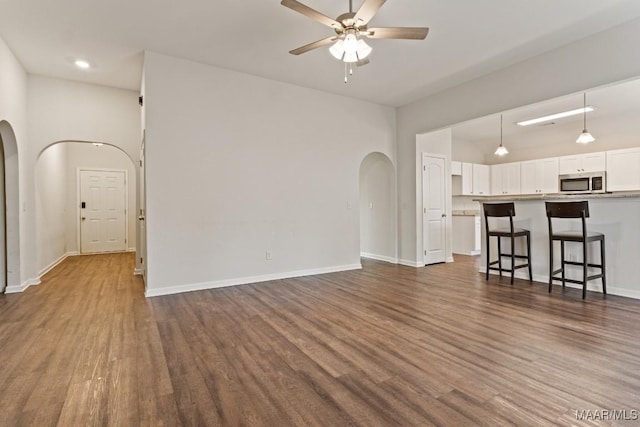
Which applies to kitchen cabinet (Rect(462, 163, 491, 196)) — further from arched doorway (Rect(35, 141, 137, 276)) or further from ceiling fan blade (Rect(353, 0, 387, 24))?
arched doorway (Rect(35, 141, 137, 276))

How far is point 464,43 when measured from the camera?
3.75 metres

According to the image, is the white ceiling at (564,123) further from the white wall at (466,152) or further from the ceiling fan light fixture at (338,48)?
the ceiling fan light fixture at (338,48)

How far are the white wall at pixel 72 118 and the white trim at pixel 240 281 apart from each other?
2232 mm

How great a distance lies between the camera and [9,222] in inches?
165

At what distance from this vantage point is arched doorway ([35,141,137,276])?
5444 mm

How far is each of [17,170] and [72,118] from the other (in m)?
1.08

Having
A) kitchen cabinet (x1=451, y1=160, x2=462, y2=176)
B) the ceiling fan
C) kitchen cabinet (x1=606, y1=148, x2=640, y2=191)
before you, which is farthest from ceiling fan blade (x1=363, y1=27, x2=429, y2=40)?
kitchen cabinet (x1=606, y1=148, x2=640, y2=191)

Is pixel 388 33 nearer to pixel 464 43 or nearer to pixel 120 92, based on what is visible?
pixel 464 43

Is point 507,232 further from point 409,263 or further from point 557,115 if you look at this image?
point 557,115

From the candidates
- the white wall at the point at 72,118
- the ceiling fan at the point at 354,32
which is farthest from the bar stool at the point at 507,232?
the white wall at the point at 72,118

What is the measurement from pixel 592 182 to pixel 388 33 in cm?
676

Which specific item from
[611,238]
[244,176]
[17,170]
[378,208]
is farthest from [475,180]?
[17,170]

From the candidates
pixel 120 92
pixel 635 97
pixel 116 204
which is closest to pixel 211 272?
pixel 120 92

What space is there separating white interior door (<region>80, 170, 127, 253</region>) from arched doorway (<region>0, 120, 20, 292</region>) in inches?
156
